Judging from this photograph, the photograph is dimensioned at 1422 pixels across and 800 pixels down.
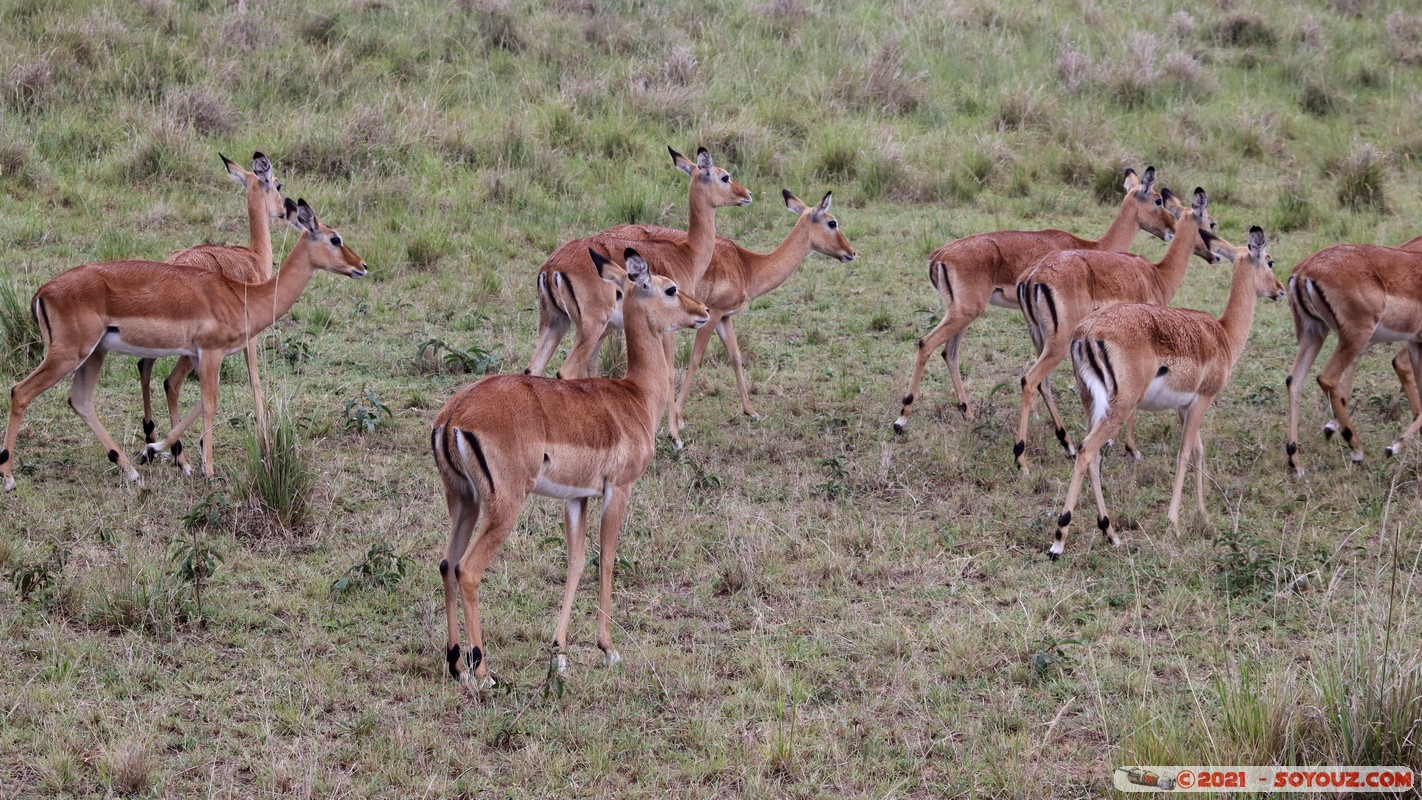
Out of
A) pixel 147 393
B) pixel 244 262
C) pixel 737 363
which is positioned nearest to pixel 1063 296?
pixel 737 363

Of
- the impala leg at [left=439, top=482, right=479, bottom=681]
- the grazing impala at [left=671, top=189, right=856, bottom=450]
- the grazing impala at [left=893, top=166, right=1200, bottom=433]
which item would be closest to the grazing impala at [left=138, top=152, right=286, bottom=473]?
the impala leg at [left=439, top=482, right=479, bottom=681]

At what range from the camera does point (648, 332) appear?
590cm

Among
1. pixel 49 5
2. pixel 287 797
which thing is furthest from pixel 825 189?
pixel 287 797

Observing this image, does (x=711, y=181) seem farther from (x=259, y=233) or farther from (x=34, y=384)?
(x=34, y=384)

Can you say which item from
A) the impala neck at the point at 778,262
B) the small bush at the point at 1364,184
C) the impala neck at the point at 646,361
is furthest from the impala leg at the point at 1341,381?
the small bush at the point at 1364,184

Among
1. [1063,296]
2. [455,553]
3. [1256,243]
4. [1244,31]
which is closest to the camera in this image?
[455,553]

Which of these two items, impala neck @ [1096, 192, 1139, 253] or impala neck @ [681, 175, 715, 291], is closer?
impala neck @ [681, 175, 715, 291]

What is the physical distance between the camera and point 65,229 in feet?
32.6

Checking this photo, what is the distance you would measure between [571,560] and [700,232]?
137 inches

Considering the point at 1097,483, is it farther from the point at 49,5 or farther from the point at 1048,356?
the point at 49,5

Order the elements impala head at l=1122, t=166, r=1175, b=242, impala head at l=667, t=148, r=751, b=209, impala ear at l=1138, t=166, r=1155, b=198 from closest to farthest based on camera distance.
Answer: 1. impala head at l=667, t=148, r=751, b=209
2. impala ear at l=1138, t=166, r=1155, b=198
3. impala head at l=1122, t=166, r=1175, b=242

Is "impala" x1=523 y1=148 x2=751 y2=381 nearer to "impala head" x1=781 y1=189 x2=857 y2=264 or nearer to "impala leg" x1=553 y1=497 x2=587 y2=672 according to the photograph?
"impala head" x1=781 y1=189 x2=857 y2=264

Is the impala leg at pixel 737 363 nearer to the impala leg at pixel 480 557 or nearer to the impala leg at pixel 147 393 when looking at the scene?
the impala leg at pixel 147 393

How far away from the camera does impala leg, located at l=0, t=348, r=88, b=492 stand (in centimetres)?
674
